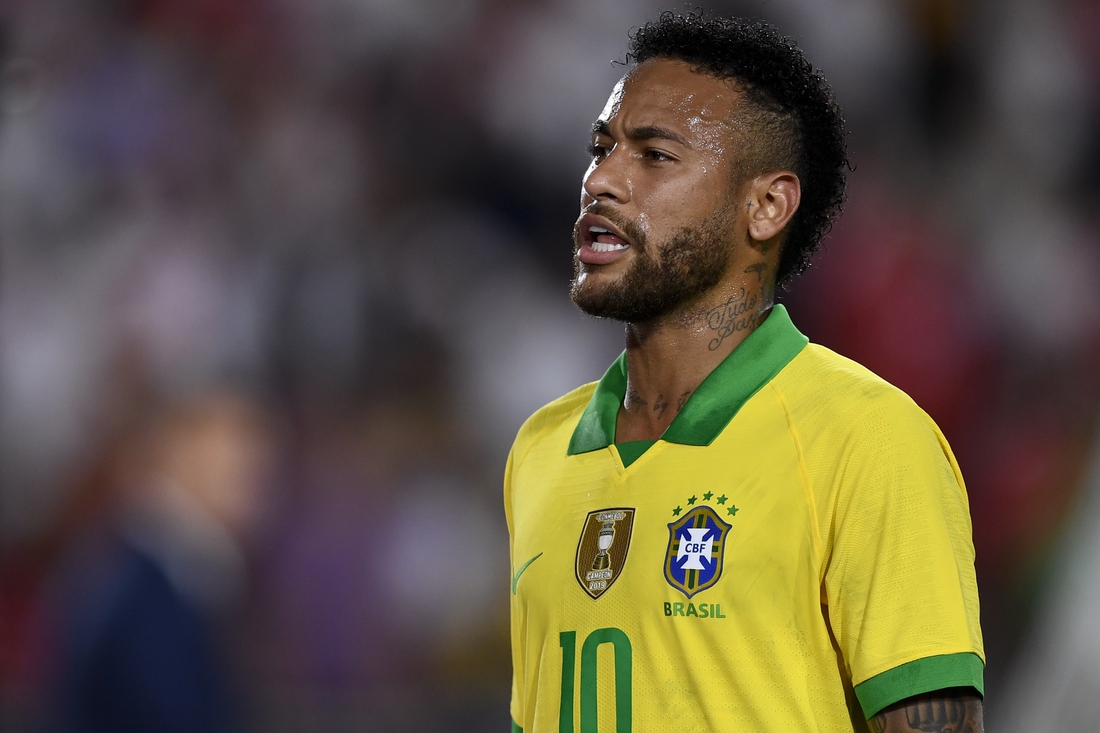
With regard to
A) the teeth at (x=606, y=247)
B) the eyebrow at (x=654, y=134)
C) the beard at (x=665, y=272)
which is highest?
the eyebrow at (x=654, y=134)

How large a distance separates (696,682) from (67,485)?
10.2 feet

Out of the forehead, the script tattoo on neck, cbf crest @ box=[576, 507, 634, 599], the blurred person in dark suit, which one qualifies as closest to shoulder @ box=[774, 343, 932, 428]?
the script tattoo on neck

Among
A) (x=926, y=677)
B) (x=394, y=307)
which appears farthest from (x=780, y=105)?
(x=394, y=307)

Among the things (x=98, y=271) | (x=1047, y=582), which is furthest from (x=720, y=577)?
(x=98, y=271)

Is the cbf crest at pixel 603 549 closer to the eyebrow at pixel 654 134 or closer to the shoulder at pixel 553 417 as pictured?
the shoulder at pixel 553 417

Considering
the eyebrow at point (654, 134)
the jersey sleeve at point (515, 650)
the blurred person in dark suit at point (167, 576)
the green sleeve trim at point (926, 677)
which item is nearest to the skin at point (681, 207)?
the eyebrow at point (654, 134)

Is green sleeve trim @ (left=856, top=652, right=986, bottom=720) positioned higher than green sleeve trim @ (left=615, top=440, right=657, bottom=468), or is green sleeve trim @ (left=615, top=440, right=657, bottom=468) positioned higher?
green sleeve trim @ (left=615, top=440, right=657, bottom=468)

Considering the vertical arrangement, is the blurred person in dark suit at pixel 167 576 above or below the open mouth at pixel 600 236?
below

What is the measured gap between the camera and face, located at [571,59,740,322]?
1610 mm

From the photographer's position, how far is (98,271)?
4.21 metres

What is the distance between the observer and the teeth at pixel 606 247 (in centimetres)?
164

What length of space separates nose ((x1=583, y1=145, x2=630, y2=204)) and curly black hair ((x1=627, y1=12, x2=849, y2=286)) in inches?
6.6

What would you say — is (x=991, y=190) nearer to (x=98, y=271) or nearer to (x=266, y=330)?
(x=266, y=330)

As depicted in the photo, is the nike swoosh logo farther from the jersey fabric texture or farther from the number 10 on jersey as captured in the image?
the number 10 on jersey
